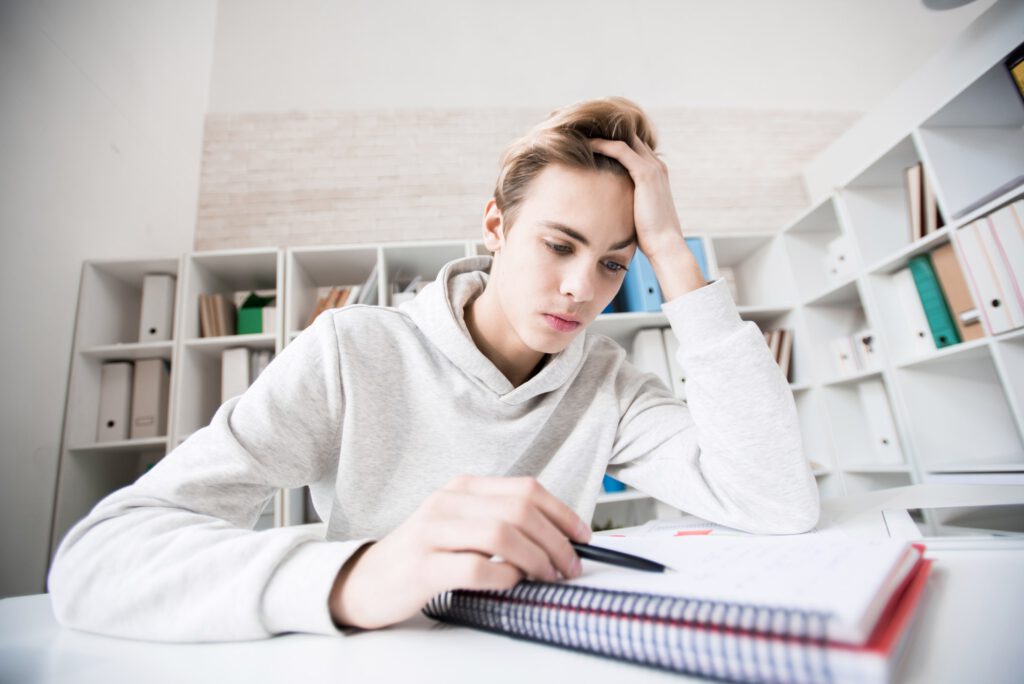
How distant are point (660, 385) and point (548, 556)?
73cm

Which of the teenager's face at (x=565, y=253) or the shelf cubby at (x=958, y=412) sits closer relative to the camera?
the teenager's face at (x=565, y=253)

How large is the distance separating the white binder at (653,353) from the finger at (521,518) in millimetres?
1912

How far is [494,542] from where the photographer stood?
0.35m

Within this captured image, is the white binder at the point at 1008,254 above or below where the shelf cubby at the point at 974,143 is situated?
below

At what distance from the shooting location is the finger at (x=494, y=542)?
35 cm

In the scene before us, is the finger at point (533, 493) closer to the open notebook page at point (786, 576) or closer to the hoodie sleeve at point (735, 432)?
the open notebook page at point (786, 576)

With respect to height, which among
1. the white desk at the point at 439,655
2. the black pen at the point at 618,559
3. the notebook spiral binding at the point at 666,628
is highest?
the black pen at the point at 618,559

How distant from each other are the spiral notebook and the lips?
480mm

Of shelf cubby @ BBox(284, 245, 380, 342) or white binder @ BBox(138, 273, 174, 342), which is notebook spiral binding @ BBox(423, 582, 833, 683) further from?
white binder @ BBox(138, 273, 174, 342)

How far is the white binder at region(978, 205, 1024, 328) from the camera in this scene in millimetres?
1471

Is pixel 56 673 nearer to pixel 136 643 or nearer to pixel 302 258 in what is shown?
pixel 136 643

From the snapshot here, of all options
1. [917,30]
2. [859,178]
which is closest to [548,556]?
[859,178]

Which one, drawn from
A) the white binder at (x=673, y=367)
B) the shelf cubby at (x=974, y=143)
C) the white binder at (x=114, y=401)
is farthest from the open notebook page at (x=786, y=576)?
the white binder at (x=114, y=401)

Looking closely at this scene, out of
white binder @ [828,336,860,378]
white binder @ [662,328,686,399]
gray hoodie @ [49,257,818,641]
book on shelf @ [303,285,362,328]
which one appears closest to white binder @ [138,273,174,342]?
book on shelf @ [303,285,362,328]
